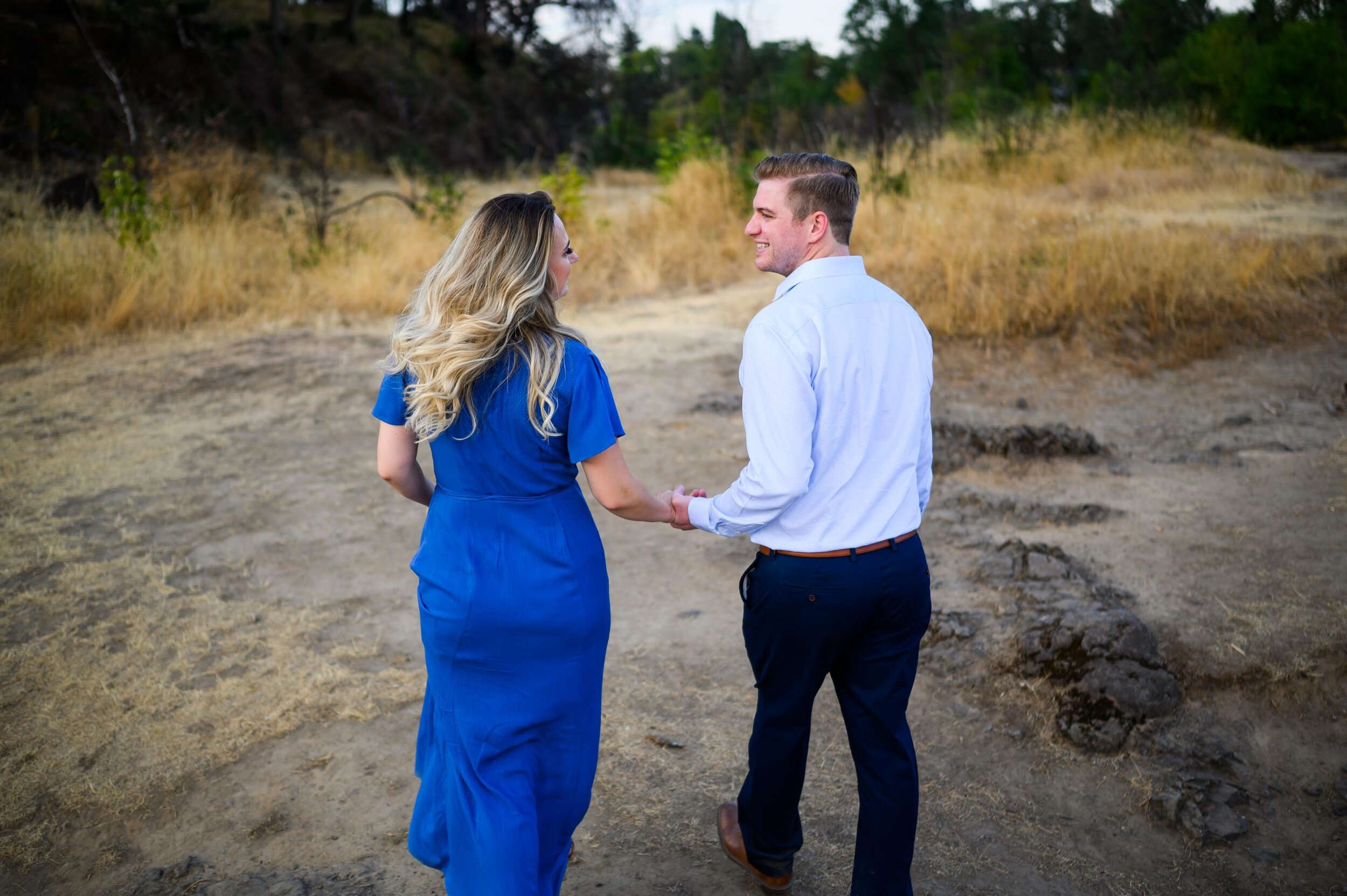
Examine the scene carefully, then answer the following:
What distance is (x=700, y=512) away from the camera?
7.55 ft

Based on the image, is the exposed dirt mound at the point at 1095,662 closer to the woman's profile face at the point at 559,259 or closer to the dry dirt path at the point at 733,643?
the dry dirt path at the point at 733,643

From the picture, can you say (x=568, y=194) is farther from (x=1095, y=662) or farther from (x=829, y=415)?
(x=829, y=415)

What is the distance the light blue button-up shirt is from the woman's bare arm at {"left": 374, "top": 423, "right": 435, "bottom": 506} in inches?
29.3

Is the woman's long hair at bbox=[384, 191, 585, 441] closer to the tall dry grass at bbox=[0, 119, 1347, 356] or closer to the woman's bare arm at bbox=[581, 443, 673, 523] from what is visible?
the woman's bare arm at bbox=[581, 443, 673, 523]

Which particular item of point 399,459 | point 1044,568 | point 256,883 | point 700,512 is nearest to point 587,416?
point 700,512

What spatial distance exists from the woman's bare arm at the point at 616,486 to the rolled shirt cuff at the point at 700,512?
0.10 meters

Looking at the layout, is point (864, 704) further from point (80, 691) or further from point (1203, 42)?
point (1203, 42)

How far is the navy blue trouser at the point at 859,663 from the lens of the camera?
→ 7.09 feet

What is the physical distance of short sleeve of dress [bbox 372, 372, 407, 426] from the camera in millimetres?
2156

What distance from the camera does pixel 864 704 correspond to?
2.27m

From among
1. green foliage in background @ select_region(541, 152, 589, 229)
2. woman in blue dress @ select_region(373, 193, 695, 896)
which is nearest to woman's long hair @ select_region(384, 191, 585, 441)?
woman in blue dress @ select_region(373, 193, 695, 896)

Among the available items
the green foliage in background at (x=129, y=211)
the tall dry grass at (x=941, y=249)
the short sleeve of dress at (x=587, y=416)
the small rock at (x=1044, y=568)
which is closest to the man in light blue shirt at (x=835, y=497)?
the short sleeve of dress at (x=587, y=416)

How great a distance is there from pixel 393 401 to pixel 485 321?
34 centimetres

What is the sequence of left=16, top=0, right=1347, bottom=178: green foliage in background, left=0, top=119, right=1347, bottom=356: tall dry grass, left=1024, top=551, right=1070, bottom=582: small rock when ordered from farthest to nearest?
left=16, top=0, right=1347, bottom=178: green foliage in background, left=0, top=119, right=1347, bottom=356: tall dry grass, left=1024, top=551, right=1070, bottom=582: small rock
